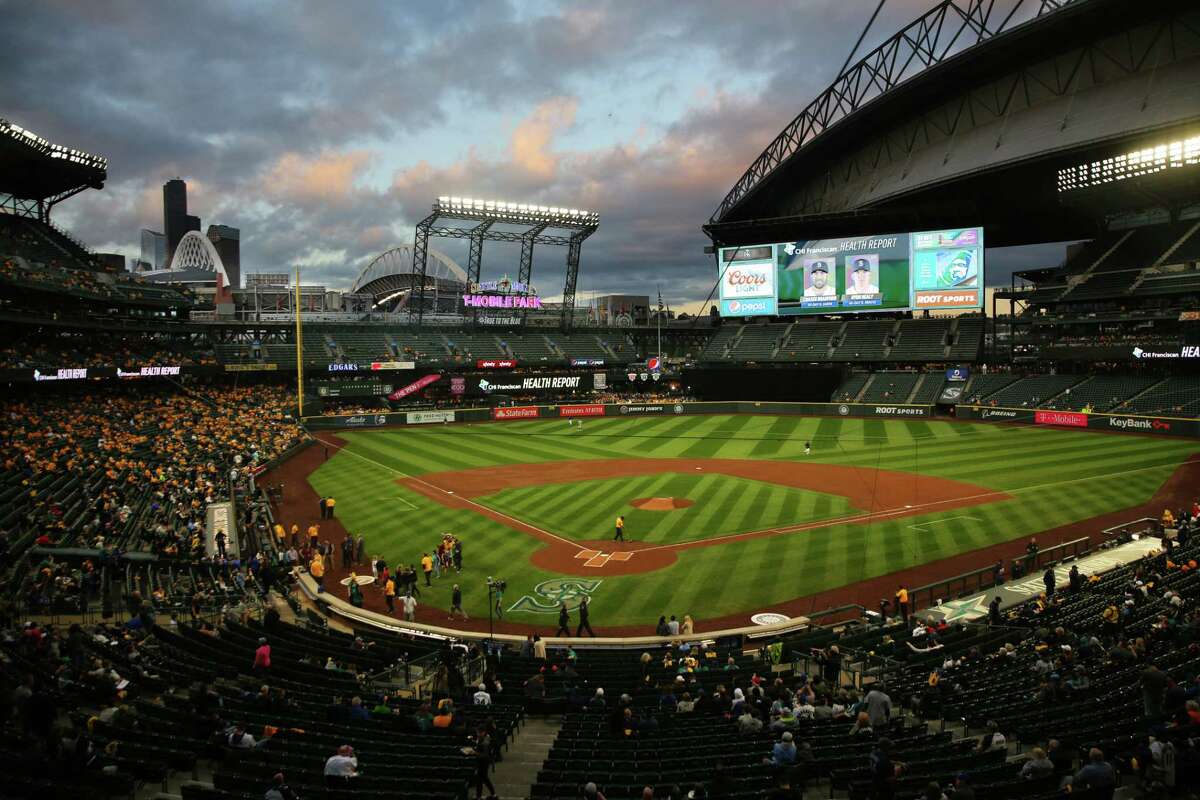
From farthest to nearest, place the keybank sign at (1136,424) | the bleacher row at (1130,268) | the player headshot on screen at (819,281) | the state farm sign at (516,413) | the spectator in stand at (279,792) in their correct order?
the player headshot on screen at (819,281) < the state farm sign at (516,413) < the bleacher row at (1130,268) < the keybank sign at (1136,424) < the spectator in stand at (279,792)

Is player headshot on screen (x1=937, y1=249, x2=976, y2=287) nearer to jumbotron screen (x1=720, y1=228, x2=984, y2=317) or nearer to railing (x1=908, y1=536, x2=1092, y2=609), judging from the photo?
jumbotron screen (x1=720, y1=228, x2=984, y2=317)

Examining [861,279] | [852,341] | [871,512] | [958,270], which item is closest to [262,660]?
[871,512]

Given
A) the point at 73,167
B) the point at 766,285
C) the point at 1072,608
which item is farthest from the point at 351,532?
the point at 766,285

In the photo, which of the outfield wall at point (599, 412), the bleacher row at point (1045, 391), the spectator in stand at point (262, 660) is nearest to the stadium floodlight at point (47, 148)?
the outfield wall at point (599, 412)

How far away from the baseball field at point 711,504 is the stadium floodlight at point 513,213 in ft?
91.7

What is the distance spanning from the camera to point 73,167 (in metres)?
53.0

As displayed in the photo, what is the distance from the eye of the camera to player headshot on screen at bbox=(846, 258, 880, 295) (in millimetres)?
75812

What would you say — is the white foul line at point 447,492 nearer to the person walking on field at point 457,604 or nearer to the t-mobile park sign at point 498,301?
the person walking on field at point 457,604

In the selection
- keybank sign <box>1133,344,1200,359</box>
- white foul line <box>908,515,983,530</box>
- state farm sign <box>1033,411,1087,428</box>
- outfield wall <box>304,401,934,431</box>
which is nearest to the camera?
white foul line <box>908,515,983,530</box>

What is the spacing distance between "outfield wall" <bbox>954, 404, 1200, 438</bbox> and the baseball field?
164 cm

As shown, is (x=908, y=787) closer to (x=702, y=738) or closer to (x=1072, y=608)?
(x=702, y=738)

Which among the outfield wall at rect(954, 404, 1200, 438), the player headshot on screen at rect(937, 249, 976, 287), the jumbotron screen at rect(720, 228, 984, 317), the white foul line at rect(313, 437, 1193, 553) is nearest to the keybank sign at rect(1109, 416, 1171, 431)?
the outfield wall at rect(954, 404, 1200, 438)

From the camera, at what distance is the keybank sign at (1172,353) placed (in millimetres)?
52812

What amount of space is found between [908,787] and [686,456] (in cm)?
4205
